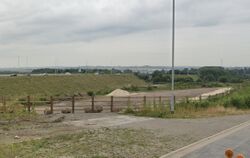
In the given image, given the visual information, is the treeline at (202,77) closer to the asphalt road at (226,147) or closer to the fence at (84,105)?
the fence at (84,105)

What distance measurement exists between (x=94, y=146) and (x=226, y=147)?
4.44 m

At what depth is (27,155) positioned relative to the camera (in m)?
12.2

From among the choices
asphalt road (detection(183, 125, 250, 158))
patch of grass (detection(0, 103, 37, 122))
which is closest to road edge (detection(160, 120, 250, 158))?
asphalt road (detection(183, 125, 250, 158))

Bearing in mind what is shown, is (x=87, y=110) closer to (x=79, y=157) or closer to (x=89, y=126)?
(x=89, y=126)

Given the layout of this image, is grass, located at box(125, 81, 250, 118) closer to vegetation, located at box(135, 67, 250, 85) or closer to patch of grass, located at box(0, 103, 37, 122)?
patch of grass, located at box(0, 103, 37, 122)

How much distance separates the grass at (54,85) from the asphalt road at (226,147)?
60.1 metres

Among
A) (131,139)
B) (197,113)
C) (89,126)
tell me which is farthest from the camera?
(197,113)

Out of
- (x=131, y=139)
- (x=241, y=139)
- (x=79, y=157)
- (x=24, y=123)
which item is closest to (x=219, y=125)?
(x=241, y=139)

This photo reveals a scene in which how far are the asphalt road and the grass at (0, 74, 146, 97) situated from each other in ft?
197

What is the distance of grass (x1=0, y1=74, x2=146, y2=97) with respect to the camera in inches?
3322

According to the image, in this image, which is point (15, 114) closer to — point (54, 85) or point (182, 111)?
point (182, 111)

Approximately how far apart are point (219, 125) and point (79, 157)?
41.8 feet

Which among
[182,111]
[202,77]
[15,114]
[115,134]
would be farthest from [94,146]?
[202,77]

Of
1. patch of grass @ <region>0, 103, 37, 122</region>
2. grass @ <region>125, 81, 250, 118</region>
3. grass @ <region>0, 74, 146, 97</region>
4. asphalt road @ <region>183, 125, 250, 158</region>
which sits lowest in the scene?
grass @ <region>0, 74, 146, 97</region>
